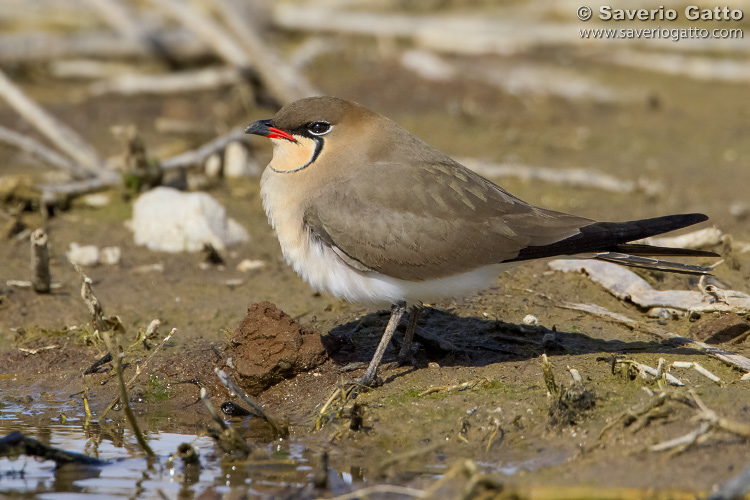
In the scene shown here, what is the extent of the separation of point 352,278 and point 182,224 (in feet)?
8.93

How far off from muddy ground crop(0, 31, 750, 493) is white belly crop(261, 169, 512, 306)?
53cm

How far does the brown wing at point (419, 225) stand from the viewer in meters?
5.00

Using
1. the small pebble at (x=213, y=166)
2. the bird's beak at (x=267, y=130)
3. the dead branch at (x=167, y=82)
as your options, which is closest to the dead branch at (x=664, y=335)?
the bird's beak at (x=267, y=130)

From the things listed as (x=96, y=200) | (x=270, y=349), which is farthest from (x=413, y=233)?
(x=96, y=200)

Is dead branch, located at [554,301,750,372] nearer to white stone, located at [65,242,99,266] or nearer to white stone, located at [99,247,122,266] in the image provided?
white stone, located at [99,247,122,266]

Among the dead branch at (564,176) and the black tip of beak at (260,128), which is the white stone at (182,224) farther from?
the dead branch at (564,176)

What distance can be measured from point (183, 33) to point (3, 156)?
3.30 m

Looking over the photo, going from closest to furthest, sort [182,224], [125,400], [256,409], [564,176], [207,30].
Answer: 1. [125,400]
2. [256,409]
3. [182,224]
4. [564,176]
5. [207,30]

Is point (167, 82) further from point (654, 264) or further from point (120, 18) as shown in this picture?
point (654, 264)

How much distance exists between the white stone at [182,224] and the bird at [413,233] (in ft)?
6.90

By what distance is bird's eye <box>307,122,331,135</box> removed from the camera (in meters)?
5.44

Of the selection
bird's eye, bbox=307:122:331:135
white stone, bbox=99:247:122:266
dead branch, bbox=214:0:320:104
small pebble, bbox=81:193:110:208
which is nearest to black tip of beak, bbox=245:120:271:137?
bird's eye, bbox=307:122:331:135

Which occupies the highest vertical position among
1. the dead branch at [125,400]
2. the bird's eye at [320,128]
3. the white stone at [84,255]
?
the bird's eye at [320,128]

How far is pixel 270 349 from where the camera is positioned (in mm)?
5250
